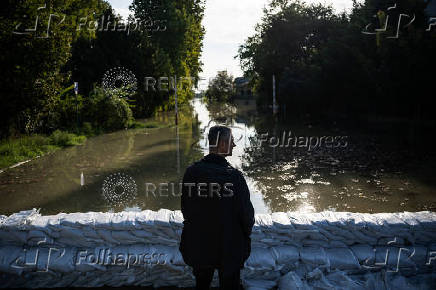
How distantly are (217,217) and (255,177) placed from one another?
625 centimetres

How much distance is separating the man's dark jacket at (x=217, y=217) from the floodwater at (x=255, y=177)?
12.7ft

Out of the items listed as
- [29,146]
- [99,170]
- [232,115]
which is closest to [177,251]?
[99,170]

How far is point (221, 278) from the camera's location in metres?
2.55

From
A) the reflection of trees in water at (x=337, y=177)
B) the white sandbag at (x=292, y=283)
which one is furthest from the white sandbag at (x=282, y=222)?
the reflection of trees in water at (x=337, y=177)

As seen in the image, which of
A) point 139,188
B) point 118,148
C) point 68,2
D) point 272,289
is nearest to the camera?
point 272,289

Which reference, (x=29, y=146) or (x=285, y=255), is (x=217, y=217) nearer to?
(x=285, y=255)

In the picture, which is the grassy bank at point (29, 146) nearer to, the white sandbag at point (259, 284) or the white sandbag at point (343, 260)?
the white sandbag at point (259, 284)

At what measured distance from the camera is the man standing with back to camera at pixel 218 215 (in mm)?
2488

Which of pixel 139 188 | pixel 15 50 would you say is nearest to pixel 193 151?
pixel 139 188

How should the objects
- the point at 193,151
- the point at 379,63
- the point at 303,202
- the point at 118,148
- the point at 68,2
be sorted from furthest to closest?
the point at 379,63 < the point at 68,2 < the point at 118,148 < the point at 193,151 < the point at 303,202

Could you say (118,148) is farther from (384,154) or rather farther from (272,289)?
(272,289)

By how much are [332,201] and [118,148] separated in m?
9.15

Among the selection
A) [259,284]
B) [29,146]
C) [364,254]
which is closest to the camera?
[259,284]

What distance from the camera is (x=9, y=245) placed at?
3.88 meters
